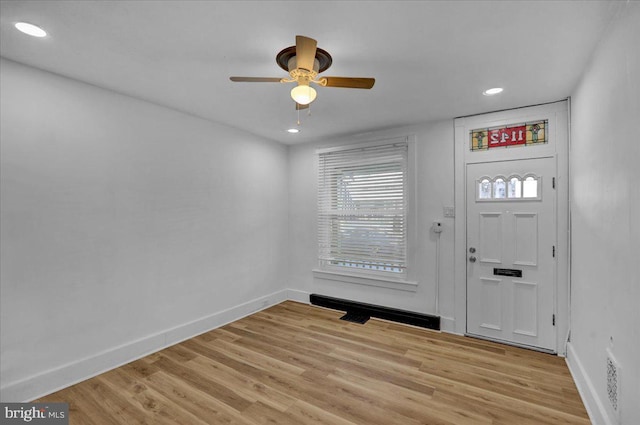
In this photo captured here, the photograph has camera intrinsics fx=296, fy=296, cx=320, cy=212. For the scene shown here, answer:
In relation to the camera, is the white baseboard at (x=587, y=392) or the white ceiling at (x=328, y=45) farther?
the white baseboard at (x=587, y=392)

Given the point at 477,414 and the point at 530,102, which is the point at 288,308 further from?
the point at 530,102

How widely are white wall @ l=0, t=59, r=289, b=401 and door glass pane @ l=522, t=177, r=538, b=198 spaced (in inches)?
136

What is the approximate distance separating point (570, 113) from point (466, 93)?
1.08 m

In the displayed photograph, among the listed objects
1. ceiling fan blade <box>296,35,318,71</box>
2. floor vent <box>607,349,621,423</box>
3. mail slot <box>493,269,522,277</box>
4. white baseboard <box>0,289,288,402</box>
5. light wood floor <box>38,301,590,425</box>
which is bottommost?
light wood floor <box>38,301,590,425</box>

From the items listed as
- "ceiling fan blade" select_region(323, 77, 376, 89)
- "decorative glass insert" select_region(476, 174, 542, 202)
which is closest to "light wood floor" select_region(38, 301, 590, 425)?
"decorative glass insert" select_region(476, 174, 542, 202)

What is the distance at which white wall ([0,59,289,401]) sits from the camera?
229 centimetres

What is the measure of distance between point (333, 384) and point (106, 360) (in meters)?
2.10

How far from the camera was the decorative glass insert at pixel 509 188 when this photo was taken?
125 inches

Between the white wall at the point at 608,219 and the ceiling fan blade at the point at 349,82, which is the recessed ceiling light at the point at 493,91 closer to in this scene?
the white wall at the point at 608,219

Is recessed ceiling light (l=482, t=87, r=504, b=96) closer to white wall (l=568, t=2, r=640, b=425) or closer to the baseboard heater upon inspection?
white wall (l=568, t=2, r=640, b=425)

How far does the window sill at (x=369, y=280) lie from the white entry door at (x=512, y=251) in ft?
2.38

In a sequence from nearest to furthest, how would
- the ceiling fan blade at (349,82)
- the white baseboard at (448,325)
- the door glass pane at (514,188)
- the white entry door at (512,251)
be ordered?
the ceiling fan blade at (349,82) < the white entry door at (512,251) < the door glass pane at (514,188) < the white baseboard at (448,325)

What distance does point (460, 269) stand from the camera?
3.56m

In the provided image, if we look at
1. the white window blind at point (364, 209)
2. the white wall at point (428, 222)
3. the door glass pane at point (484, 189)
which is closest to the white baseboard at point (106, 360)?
the white window blind at point (364, 209)
